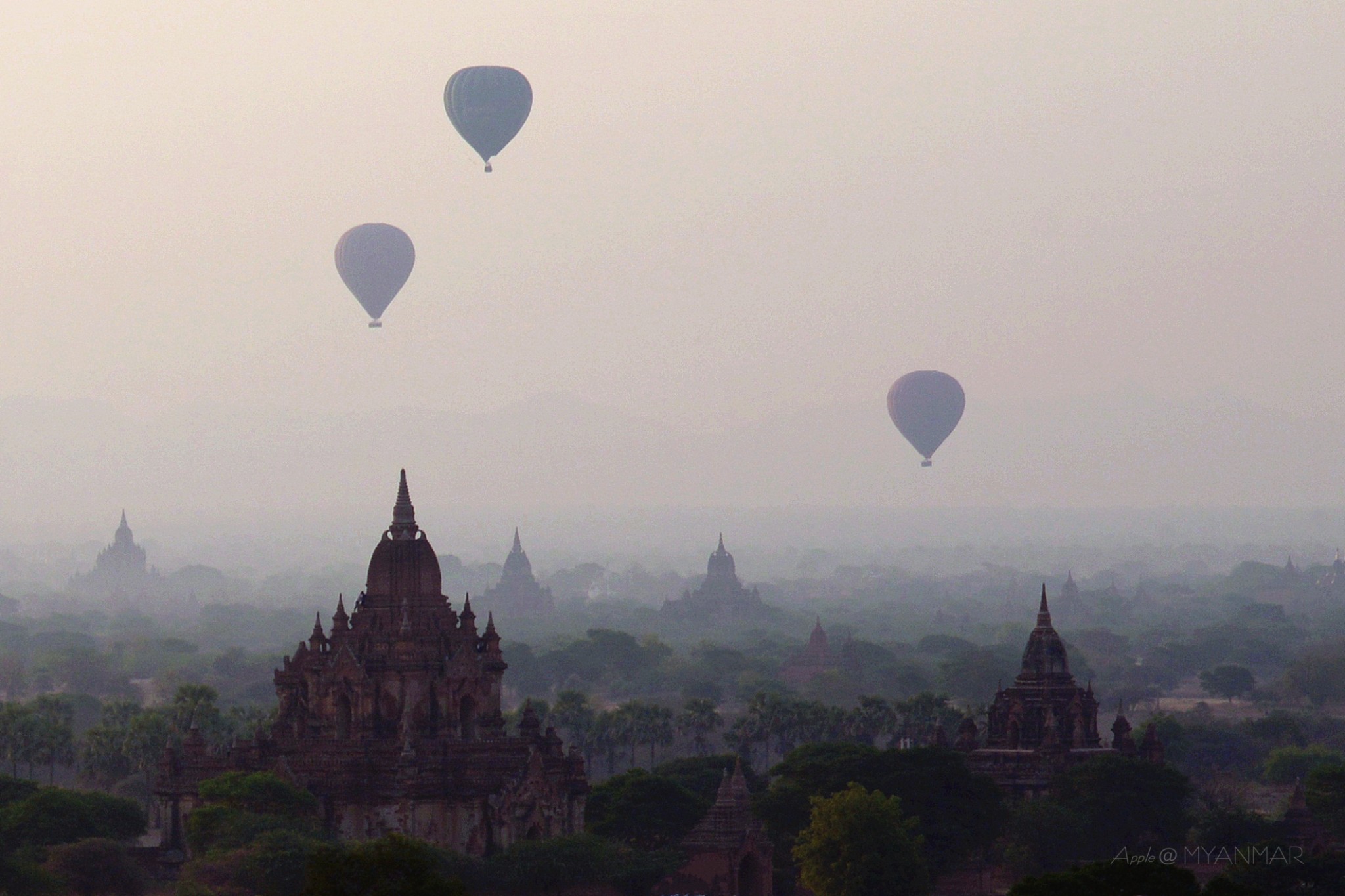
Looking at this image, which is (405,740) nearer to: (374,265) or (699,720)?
(699,720)

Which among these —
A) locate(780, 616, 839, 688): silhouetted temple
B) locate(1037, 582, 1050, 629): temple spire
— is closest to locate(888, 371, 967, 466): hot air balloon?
locate(780, 616, 839, 688): silhouetted temple

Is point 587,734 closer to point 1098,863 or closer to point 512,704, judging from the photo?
point 512,704

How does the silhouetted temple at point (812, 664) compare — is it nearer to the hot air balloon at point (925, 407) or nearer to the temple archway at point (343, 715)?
the hot air balloon at point (925, 407)

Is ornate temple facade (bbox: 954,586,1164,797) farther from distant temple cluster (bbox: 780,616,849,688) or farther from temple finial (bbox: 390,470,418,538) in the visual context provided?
distant temple cluster (bbox: 780,616,849,688)

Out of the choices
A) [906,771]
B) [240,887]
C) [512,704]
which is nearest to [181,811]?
[240,887]

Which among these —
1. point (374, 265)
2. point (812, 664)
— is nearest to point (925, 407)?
point (812, 664)

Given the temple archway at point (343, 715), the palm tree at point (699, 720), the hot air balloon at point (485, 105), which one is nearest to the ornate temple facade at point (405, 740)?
the temple archway at point (343, 715)
